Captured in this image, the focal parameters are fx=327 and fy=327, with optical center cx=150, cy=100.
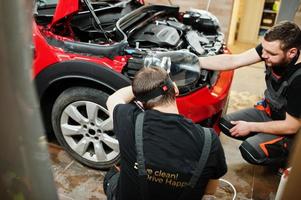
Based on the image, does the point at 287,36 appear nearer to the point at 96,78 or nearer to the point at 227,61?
the point at 227,61

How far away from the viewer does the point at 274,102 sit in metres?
2.59

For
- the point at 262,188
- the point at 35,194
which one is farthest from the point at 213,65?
the point at 35,194

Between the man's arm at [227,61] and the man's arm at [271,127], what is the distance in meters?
0.49

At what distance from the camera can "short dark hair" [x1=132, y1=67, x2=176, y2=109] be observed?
5.24 feet

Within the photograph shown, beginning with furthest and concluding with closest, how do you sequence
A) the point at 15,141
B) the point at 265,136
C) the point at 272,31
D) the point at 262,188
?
the point at 262,188
the point at 265,136
the point at 272,31
the point at 15,141

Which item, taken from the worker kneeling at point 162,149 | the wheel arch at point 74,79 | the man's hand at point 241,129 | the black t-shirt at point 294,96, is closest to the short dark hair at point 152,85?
the worker kneeling at point 162,149

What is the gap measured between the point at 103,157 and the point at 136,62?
0.81 meters

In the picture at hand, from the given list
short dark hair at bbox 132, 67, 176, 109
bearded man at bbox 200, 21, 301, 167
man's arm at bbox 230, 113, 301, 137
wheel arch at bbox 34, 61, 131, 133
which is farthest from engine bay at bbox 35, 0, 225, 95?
short dark hair at bbox 132, 67, 176, 109

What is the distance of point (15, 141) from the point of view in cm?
44

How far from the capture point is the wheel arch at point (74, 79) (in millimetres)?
2414

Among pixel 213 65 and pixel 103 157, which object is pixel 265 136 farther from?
pixel 103 157

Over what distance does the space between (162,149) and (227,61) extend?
5.19 ft

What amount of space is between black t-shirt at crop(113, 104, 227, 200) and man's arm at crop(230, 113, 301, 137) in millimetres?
1034

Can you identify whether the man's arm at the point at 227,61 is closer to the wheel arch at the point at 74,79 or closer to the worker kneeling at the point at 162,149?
the wheel arch at the point at 74,79
